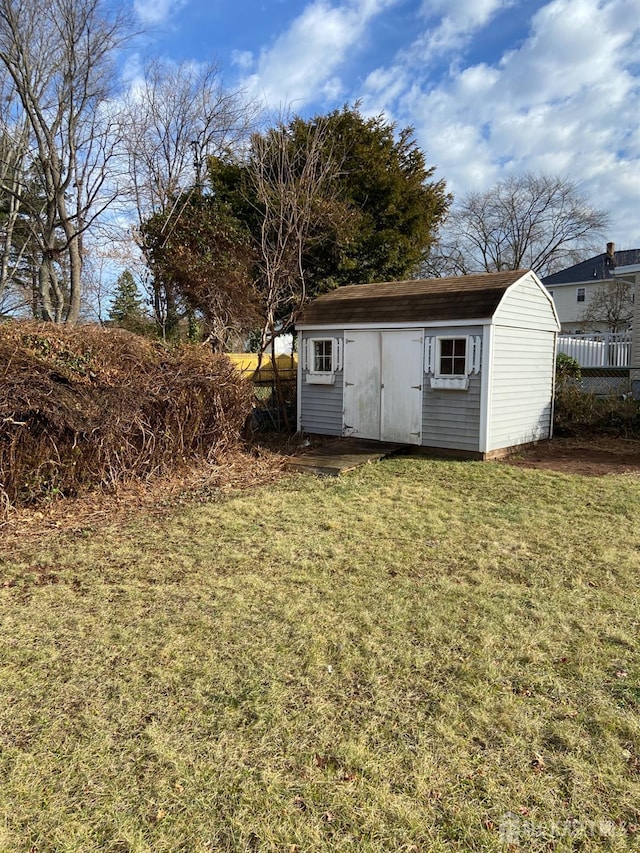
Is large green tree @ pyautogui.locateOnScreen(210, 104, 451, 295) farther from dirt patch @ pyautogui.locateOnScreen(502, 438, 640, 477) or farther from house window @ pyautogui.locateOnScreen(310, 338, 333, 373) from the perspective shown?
dirt patch @ pyautogui.locateOnScreen(502, 438, 640, 477)

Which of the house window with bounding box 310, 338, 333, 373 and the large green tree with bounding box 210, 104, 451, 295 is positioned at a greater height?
the large green tree with bounding box 210, 104, 451, 295

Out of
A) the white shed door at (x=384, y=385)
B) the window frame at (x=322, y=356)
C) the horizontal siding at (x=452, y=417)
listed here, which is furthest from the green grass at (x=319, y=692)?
the window frame at (x=322, y=356)

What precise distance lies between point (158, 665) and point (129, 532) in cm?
249

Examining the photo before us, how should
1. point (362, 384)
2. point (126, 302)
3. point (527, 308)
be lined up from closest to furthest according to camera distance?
point (527, 308) → point (362, 384) → point (126, 302)

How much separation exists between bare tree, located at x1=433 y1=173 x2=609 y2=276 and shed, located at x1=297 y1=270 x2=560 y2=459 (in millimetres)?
23452

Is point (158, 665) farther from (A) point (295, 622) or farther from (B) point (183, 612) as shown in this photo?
(A) point (295, 622)

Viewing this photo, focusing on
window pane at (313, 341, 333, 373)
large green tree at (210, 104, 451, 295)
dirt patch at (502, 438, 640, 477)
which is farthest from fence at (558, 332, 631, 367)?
window pane at (313, 341, 333, 373)

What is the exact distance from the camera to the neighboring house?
2939 centimetres

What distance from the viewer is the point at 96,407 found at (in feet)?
18.7

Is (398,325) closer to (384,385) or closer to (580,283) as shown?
(384,385)

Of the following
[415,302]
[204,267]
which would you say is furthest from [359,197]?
[415,302]

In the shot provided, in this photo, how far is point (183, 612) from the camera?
3.44 meters

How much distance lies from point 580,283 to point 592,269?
132 centimetres

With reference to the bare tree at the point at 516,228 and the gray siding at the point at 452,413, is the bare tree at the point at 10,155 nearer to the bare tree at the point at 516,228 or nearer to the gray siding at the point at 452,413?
the gray siding at the point at 452,413
